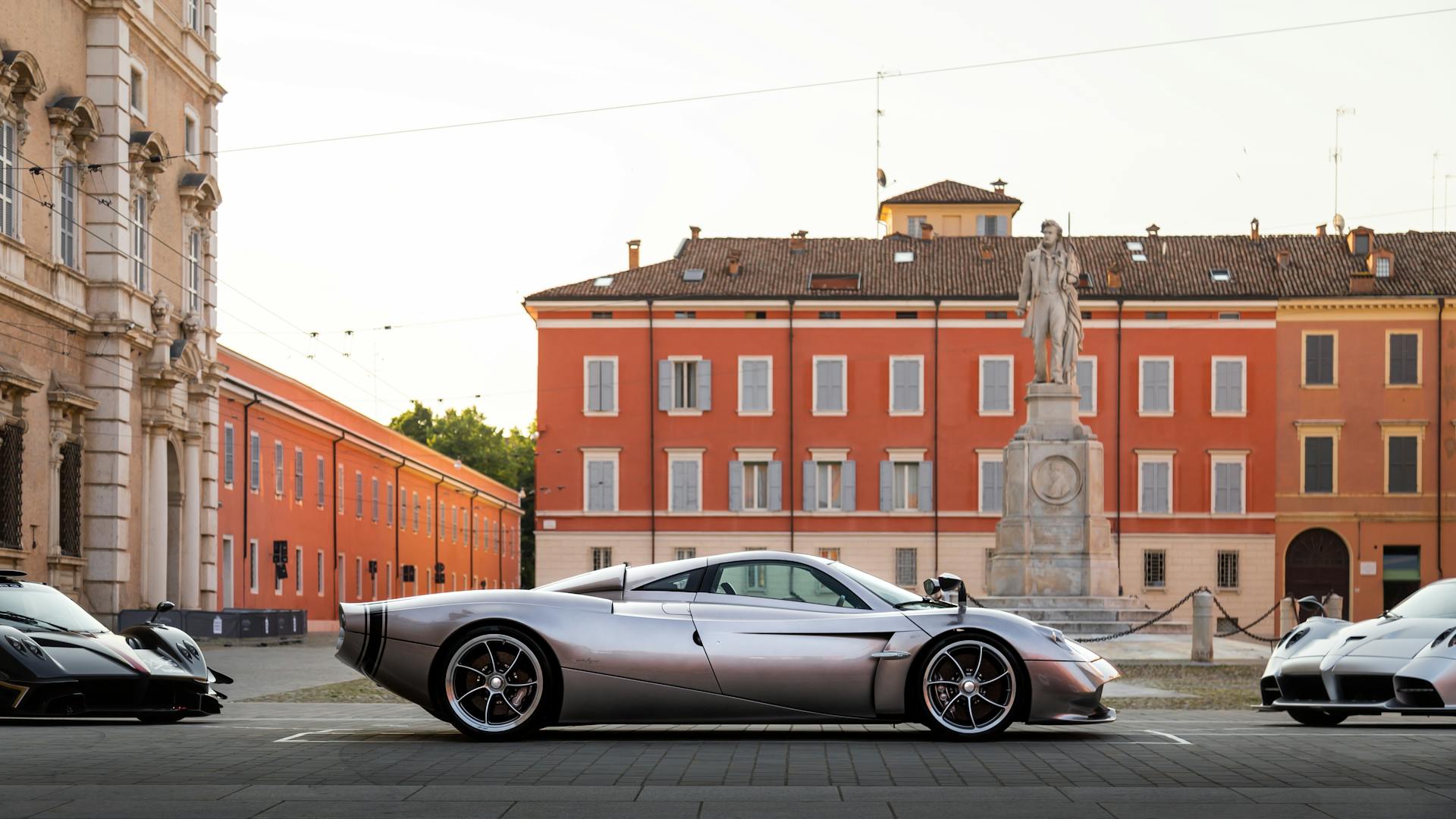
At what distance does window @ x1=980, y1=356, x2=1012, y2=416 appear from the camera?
65750 millimetres

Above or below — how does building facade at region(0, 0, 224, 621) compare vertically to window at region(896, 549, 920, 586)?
above

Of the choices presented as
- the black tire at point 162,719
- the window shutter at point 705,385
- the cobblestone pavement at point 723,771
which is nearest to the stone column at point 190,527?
the window shutter at point 705,385

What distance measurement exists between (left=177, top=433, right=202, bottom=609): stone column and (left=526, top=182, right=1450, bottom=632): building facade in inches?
932

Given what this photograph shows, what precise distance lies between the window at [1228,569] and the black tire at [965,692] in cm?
5501

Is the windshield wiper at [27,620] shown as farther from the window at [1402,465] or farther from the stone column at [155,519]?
the window at [1402,465]

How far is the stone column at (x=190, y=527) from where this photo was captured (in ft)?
135

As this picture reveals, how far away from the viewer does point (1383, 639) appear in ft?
44.9

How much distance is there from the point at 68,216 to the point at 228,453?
17.0m

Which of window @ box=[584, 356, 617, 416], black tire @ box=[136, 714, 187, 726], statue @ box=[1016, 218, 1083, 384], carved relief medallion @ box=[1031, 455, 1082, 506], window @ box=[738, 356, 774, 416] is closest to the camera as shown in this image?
black tire @ box=[136, 714, 187, 726]

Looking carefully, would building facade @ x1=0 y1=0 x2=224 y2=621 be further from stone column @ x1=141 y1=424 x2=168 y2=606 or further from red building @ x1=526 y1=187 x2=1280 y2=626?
red building @ x1=526 y1=187 x2=1280 y2=626

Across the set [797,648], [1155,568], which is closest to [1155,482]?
[1155,568]

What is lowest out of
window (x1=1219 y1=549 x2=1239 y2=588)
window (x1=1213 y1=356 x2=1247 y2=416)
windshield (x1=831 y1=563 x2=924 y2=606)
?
window (x1=1219 y1=549 x2=1239 y2=588)

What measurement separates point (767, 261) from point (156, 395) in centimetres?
3303

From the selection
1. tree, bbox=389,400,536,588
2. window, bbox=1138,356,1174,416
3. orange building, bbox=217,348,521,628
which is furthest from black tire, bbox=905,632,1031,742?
tree, bbox=389,400,536,588
